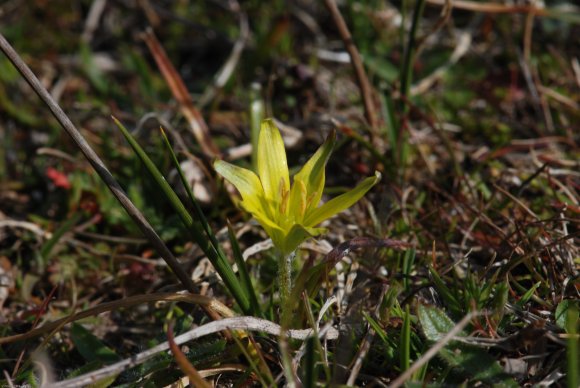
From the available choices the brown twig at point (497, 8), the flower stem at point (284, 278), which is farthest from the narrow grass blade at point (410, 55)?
the flower stem at point (284, 278)

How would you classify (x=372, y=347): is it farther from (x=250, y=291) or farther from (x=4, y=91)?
(x=4, y=91)

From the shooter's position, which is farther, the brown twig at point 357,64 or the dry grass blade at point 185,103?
the dry grass blade at point 185,103

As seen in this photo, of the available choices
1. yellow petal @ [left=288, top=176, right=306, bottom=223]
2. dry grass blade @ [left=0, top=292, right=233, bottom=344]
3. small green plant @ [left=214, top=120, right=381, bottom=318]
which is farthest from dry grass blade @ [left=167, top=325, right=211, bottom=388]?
yellow petal @ [left=288, top=176, right=306, bottom=223]

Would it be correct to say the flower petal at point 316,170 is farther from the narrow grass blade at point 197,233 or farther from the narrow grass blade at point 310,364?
the narrow grass blade at point 310,364

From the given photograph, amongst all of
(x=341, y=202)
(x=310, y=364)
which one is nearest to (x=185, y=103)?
(x=341, y=202)

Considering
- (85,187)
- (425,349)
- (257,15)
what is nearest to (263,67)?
(257,15)

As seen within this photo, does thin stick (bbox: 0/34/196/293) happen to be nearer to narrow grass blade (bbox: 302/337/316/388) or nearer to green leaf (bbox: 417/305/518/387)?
narrow grass blade (bbox: 302/337/316/388)
